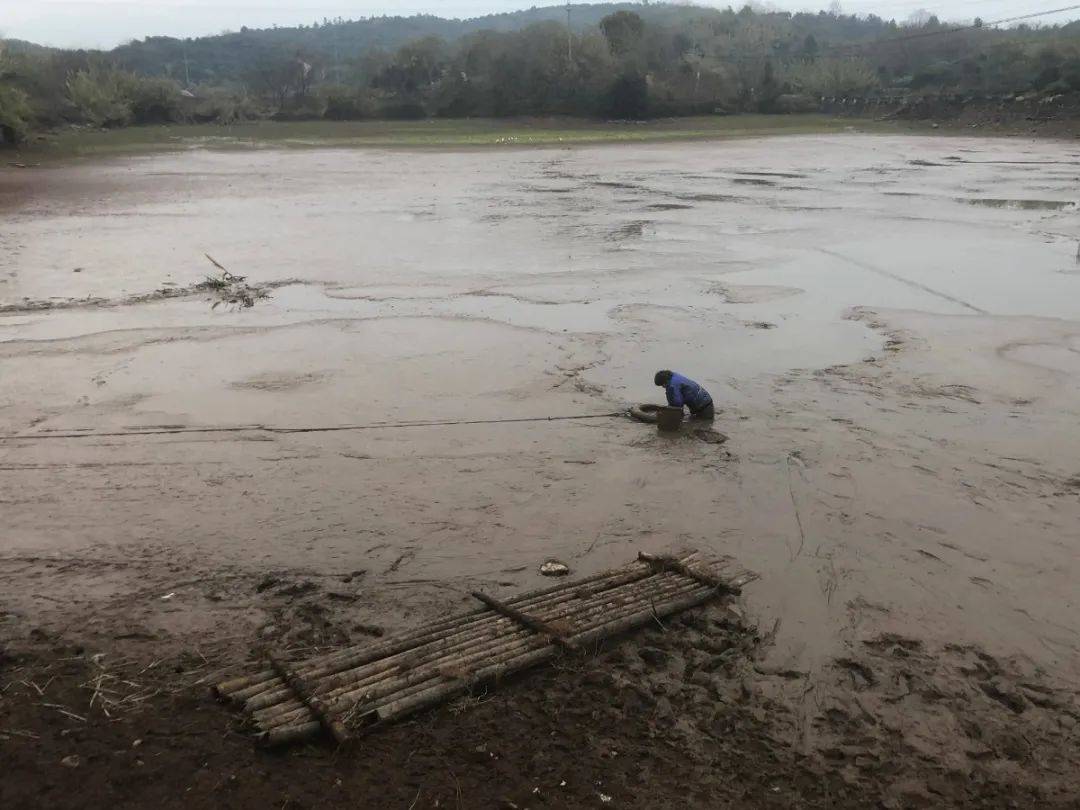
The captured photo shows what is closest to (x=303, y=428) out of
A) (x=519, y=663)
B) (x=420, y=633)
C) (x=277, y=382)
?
(x=277, y=382)

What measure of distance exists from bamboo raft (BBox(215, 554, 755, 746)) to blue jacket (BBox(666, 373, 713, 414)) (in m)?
2.72

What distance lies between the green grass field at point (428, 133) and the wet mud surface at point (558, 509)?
31093 mm

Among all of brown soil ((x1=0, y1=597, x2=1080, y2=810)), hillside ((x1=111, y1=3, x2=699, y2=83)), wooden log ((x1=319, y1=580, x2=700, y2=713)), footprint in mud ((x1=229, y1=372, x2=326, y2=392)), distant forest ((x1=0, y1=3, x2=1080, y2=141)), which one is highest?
hillside ((x1=111, y1=3, x2=699, y2=83))

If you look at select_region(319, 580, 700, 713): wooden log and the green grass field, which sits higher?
the green grass field

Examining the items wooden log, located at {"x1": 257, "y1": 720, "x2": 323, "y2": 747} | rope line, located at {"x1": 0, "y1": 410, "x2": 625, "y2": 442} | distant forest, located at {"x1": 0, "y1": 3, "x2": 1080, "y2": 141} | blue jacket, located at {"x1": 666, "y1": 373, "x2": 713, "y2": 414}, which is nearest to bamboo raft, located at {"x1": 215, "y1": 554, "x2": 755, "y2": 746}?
wooden log, located at {"x1": 257, "y1": 720, "x2": 323, "y2": 747}

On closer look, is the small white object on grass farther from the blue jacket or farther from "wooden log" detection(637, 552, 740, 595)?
the blue jacket

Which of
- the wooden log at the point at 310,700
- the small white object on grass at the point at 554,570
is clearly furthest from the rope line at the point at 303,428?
the wooden log at the point at 310,700

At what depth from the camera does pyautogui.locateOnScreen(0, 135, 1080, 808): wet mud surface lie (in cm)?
399

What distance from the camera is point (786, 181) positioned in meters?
28.8

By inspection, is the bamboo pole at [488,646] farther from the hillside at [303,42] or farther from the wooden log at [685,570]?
the hillside at [303,42]

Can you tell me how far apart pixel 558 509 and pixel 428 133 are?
51684 mm

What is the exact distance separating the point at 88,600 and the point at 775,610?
413 centimetres

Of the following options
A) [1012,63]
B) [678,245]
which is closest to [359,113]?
[1012,63]

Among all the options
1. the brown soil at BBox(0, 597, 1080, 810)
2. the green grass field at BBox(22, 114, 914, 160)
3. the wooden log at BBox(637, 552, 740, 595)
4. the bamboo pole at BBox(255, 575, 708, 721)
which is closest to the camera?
the brown soil at BBox(0, 597, 1080, 810)
